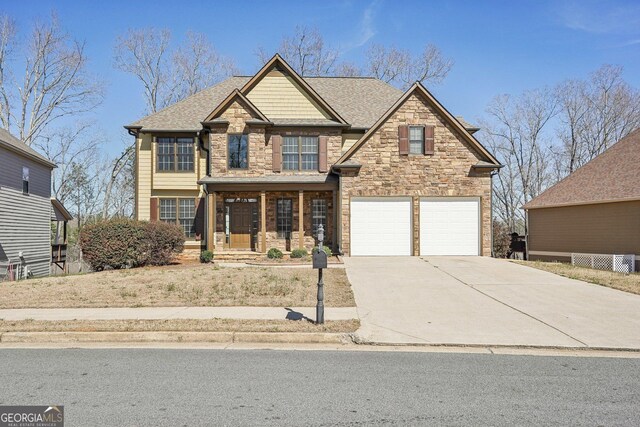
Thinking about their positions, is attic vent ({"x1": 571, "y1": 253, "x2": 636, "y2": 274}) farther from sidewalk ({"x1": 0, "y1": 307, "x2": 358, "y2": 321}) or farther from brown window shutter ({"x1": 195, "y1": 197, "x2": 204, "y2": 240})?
brown window shutter ({"x1": 195, "y1": 197, "x2": 204, "y2": 240})

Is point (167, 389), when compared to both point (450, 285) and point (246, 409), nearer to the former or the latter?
point (246, 409)

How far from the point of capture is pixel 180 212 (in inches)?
940

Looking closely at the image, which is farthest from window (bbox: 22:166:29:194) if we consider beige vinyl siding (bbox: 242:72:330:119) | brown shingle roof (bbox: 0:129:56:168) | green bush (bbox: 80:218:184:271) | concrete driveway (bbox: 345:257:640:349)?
concrete driveway (bbox: 345:257:640:349)

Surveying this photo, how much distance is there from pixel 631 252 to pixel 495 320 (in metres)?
15.0

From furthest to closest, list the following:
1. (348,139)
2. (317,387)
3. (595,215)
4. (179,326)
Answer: (348,139) < (595,215) < (179,326) < (317,387)

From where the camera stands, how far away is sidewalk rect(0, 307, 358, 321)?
9125mm

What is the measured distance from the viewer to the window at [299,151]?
76.4 feet

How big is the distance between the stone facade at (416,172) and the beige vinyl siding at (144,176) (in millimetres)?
10272

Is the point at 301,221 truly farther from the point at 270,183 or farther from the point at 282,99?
the point at 282,99

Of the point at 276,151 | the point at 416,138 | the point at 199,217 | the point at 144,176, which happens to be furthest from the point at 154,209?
the point at 416,138

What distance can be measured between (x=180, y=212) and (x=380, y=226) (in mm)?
10231

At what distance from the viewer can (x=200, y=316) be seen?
30.0ft

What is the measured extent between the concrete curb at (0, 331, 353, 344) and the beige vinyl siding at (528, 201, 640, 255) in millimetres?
18246

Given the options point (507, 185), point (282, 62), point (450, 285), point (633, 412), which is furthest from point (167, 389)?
point (507, 185)
